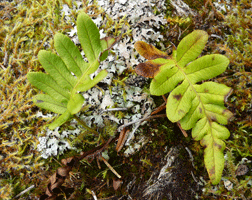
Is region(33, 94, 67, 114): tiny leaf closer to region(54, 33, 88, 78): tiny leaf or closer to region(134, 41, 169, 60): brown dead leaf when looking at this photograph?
region(54, 33, 88, 78): tiny leaf

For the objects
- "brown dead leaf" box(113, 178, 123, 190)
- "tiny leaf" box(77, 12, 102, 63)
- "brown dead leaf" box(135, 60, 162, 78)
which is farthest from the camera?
"brown dead leaf" box(113, 178, 123, 190)

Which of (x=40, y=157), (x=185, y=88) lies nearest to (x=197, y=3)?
(x=185, y=88)

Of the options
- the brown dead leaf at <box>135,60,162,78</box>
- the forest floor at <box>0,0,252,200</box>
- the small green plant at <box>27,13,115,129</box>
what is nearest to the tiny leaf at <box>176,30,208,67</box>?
the brown dead leaf at <box>135,60,162,78</box>

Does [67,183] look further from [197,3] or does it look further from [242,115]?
[197,3]

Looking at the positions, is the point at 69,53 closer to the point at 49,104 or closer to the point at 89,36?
the point at 89,36

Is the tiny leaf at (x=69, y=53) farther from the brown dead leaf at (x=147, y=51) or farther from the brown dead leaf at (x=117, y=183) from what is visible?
the brown dead leaf at (x=117, y=183)

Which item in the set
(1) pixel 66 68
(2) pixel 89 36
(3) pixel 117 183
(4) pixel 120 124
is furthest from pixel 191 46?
(3) pixel 117 183

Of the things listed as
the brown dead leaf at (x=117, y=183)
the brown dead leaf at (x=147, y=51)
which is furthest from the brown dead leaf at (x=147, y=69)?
the brown dead leaf at (x=117, y=183)
